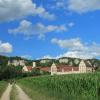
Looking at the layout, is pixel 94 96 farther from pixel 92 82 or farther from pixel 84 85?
pixel 84 85

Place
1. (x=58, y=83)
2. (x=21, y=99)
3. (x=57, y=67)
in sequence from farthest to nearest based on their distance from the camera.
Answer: (x=57, y=67) < (x=58, y=83) < (x=21, y=99)

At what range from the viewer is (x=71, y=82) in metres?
38.6

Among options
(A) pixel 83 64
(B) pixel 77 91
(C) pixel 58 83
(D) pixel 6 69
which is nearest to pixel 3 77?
(D) pixel 6 69

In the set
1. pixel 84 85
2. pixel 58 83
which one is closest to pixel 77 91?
pixel 84 85

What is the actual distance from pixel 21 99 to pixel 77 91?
560cm

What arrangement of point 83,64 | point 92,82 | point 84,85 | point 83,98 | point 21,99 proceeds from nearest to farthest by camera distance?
point 83,98, point 92,82, point 84,85, point 21,99, point 83,64

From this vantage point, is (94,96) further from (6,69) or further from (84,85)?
(6,69)

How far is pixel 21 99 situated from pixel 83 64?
471 ft

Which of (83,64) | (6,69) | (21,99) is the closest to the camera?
(21,99)

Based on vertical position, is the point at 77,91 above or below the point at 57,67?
below

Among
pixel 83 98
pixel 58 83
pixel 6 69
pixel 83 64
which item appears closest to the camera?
A: pixel 83 98

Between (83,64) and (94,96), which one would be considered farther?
(83,64)

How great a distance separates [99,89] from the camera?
97.1 feet

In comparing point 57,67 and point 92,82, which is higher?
point 57,67
